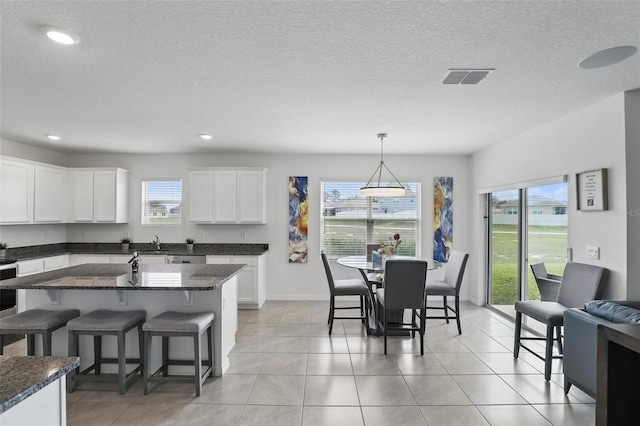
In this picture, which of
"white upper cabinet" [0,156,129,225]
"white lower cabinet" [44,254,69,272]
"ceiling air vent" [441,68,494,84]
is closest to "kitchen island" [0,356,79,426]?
"ceiling air vent" [441,68,494,84]

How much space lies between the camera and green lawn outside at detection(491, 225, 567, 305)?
13.0ft

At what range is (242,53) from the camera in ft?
7.55

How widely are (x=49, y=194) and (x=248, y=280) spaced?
326cm

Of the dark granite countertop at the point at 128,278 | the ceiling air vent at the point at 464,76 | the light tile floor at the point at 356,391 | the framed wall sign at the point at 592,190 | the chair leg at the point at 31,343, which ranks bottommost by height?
the light tile floor at the point at 356,391

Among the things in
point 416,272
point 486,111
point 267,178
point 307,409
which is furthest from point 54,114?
point 486,111

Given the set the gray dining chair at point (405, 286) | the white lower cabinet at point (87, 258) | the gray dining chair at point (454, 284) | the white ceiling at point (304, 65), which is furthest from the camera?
the white lower cabinet at point (87, 258)

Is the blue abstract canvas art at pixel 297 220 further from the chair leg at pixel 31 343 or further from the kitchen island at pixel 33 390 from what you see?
the kitchen island at pixel 33 390

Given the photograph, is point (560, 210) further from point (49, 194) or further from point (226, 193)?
point (49, 194)

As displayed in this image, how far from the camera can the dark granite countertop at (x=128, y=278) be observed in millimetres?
2717

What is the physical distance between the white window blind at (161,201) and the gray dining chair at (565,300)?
5.21 m

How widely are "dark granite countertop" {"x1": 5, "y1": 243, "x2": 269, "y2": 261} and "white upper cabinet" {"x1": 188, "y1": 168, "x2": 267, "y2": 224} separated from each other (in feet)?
1.62

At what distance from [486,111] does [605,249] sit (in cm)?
165

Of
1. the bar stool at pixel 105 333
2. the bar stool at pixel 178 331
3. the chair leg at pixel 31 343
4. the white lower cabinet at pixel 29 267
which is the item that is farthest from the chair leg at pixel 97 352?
the white lower cabinet at pixel 29 267

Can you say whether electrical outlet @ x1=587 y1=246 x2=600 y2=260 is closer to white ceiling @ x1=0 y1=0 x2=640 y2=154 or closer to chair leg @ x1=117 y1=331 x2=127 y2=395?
white ceiling @ x1=0 y1=0 x2=640 y2=154
